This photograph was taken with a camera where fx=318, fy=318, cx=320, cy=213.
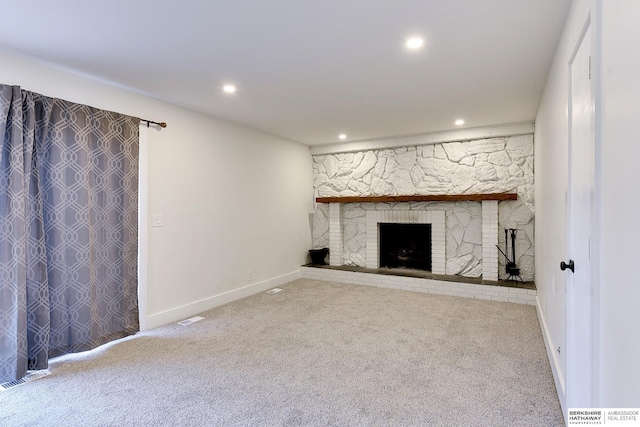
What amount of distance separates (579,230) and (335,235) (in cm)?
414

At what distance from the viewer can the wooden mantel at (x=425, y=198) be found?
14.1 ft

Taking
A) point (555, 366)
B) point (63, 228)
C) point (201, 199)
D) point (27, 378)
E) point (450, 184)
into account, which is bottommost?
point (27, 378)

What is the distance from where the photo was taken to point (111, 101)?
295 cm

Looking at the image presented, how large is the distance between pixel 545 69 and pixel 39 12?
3569mm

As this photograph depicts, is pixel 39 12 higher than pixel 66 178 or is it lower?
higher

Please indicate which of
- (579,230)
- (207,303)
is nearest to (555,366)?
(579,230)

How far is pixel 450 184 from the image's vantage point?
480 centimetres

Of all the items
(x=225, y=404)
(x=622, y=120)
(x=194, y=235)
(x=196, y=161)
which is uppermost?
(x=196, y=161)

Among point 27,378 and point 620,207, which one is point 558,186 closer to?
point 620,207

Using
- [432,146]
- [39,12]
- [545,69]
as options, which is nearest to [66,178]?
[39,12]

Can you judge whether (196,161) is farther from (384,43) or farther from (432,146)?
(432,146)

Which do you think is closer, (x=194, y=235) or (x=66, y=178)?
(x=66, y=178)

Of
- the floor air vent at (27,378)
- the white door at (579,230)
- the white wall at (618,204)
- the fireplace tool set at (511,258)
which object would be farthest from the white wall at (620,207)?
the fireplace tool set at (511,258)

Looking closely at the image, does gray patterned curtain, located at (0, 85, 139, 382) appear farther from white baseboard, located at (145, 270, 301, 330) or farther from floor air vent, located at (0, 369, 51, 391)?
white baseboard, located at (145, 270, 301, 330)
